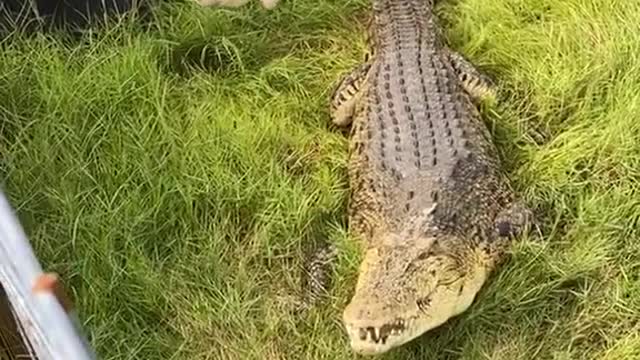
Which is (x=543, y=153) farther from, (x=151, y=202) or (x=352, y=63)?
(x=151, y=202)

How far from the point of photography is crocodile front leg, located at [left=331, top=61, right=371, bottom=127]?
136 inches

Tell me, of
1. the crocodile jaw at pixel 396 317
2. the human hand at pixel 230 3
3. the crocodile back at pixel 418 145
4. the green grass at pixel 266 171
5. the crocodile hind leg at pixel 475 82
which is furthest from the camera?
the human hand at pixel 230 3

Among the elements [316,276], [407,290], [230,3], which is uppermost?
[230,3]

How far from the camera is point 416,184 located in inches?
122

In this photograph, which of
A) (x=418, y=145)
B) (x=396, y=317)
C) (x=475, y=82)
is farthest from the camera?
(x=475, y=82)

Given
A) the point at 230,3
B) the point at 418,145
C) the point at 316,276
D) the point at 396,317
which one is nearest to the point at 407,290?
the point at 396,317

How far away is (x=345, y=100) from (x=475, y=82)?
342 millimetres

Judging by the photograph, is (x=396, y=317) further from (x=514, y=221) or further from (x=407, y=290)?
(x=514, y=221)

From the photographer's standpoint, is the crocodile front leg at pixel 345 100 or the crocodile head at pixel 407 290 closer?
the crocodile head at pixel 407 290

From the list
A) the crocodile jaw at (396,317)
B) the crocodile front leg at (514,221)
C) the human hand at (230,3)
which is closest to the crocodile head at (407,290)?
the crocodile jaw at (396,317)

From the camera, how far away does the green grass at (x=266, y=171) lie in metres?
2.98

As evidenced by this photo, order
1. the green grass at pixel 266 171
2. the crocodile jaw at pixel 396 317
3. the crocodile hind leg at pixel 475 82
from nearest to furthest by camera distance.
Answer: the crocodile jaw at pixel 396 317 → the green grass at pixel 266 171 → the crocodile hind leg at pixel 475 82

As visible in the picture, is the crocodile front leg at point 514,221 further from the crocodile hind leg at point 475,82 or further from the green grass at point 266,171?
the crocodile hind leg at point 475,82

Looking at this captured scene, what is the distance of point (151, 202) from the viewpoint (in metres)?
3.17
